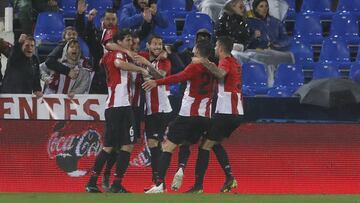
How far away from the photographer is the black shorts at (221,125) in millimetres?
11266

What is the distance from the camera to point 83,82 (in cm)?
1286

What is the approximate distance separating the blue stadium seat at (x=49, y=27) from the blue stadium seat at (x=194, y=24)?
6.60 feet

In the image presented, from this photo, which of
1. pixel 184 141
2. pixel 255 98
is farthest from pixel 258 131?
pixel 184 141

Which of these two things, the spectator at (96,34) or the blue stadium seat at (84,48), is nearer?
the spectator at (96,34)

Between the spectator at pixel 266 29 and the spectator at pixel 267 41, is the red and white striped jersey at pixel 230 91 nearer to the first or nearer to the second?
the spectator at pixel 267 41

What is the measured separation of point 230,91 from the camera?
37.1ft

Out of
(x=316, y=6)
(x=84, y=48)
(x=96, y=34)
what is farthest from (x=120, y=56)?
(x=316, y=6)

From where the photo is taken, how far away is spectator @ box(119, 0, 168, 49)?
552 inches

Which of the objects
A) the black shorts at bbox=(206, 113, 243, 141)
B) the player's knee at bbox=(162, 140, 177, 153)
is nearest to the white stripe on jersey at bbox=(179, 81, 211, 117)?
the black shorts at bbox=(206, 113, 243, 141)

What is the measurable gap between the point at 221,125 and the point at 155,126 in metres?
1.05

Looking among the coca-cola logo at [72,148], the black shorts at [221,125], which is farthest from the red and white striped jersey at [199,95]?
the coca-cola logo at [72,148]

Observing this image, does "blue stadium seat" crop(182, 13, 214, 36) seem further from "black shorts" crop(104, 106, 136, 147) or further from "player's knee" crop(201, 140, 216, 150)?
"black shorts" crop(104, 106, 136, 147)

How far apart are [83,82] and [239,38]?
2923mm

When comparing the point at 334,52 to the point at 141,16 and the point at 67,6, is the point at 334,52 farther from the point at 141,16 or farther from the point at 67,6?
the point at 67,6
